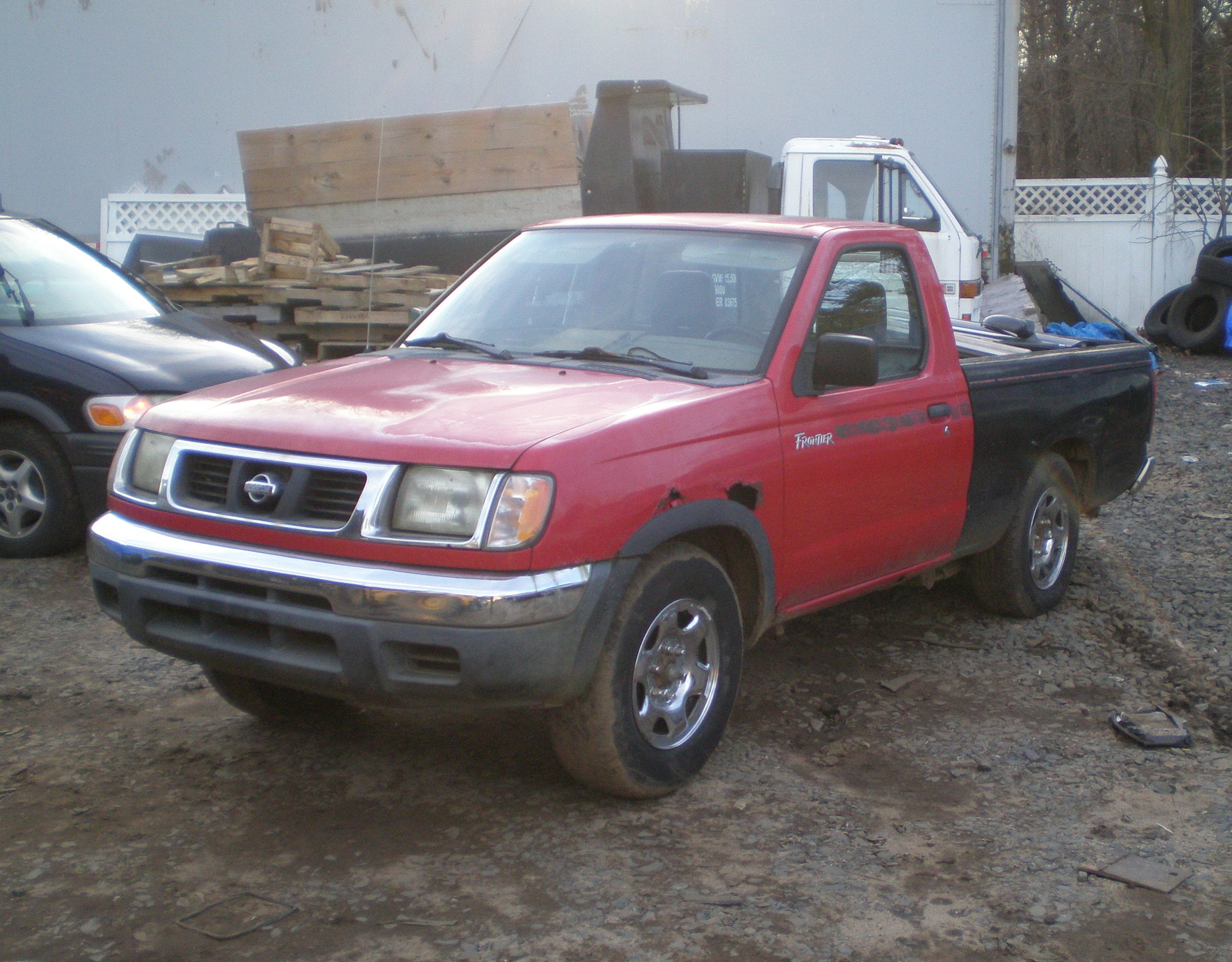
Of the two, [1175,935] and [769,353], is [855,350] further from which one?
[1175,935]

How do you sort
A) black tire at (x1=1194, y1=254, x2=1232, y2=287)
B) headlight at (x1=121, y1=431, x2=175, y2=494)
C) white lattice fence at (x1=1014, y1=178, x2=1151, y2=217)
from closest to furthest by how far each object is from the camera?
1. headlight at (x1=121, y1=431, x2=175, y2=494)
2. black tire at (x1=1194, y1=254, x2=1232, y2=287)
3. white lattice fence at (x1=1014, y1=178, x2=1151, y2=217)

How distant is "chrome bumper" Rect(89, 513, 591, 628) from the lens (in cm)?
314

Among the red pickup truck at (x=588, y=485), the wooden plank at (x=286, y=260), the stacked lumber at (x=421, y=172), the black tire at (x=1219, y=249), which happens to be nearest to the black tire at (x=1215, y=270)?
the black tire at (x=1219, y=249)

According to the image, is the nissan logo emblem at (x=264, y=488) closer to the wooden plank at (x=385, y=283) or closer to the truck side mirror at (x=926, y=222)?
the wooden plank at (x=385, y=283)

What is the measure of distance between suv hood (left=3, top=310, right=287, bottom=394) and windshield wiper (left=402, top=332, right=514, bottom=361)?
76.4 inches

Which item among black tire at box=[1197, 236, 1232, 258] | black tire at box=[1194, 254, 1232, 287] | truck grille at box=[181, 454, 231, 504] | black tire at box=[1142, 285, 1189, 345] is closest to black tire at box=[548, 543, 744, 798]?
truck grille at box=[181, 454, 231, 504]

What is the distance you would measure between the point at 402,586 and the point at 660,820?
1121 millimetres

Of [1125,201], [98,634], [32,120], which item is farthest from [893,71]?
[98,634]

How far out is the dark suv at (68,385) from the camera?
609 centimetres

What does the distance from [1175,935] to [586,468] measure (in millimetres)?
1877

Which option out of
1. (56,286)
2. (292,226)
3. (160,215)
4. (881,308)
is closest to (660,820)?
(881,308)

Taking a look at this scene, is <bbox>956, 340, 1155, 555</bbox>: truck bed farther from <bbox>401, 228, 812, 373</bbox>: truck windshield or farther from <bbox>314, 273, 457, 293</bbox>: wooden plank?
<bbox>314, 273, 457, 293</bbox>: wooden plank

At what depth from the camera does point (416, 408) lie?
140 inches

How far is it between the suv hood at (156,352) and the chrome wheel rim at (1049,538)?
12.5 feet
